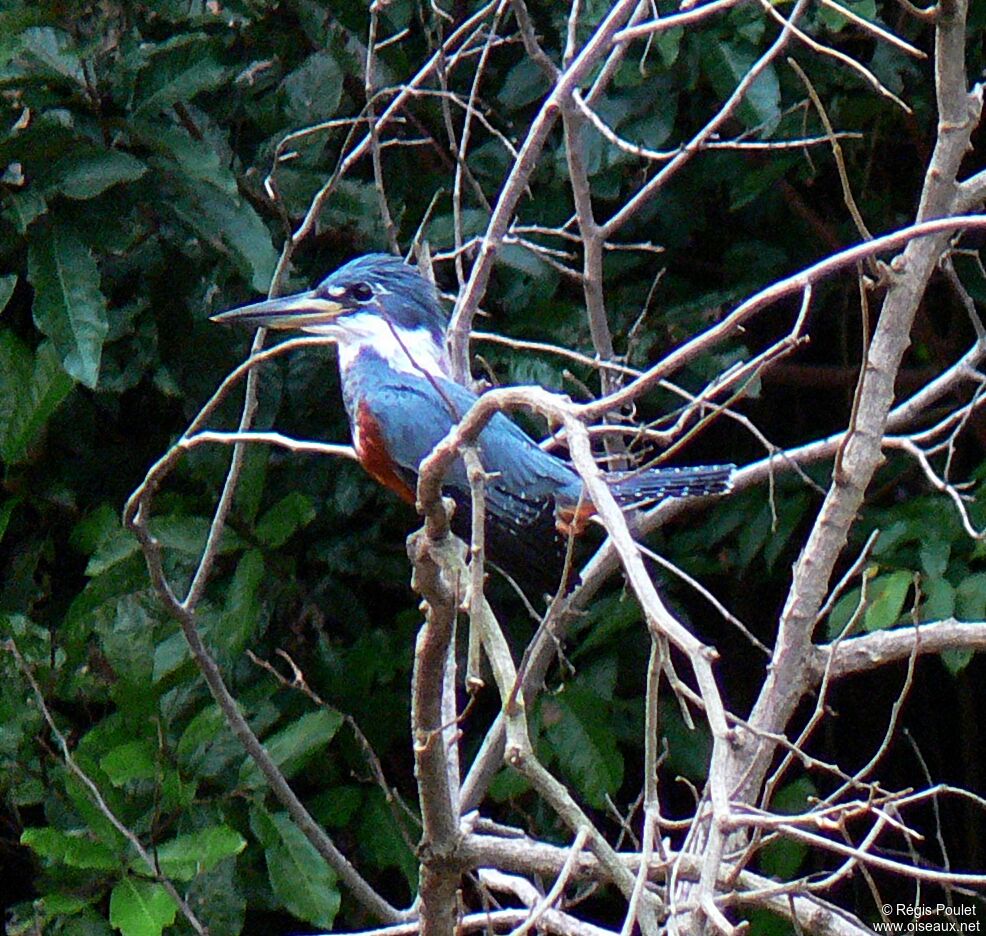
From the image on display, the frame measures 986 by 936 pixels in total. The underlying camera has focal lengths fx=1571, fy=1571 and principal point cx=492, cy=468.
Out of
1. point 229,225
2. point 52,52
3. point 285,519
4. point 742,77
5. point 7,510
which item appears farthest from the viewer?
point 7,510

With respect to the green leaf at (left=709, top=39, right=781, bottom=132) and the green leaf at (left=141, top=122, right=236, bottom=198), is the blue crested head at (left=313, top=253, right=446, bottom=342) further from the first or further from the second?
the green leaf at (left=709, top=39, right=781, bottom=132)

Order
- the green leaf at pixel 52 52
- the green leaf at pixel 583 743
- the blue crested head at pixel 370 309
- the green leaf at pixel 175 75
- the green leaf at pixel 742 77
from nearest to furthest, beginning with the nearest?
the green leaf at pixel 52 52, the green leaf at pixel 175 75, the green leaf at pixel 742 77, the blue crested head at pixel 370 309, the green leaf at pixel 583 743

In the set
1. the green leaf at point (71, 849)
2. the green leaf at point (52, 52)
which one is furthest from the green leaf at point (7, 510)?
the green leaf at point (52, 52)

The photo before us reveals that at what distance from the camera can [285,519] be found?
3205mm

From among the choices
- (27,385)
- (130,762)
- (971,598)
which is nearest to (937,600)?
(971,598)

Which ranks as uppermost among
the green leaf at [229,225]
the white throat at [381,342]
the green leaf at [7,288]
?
the green leaf at [229,225]

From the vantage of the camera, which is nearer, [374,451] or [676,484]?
[676,484]

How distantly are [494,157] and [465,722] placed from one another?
4.21 ft

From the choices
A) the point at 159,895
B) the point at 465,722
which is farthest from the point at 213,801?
the point at 465,722

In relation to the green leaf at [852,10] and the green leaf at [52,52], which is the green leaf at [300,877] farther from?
the green leaf at [852,10]

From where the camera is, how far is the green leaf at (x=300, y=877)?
3029 millimetres

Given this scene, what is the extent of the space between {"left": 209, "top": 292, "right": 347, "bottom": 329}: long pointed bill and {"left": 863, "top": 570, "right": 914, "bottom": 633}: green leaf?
117 cm

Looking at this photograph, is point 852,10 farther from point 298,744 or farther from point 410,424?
point 298,744

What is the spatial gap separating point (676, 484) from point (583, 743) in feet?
2.24
